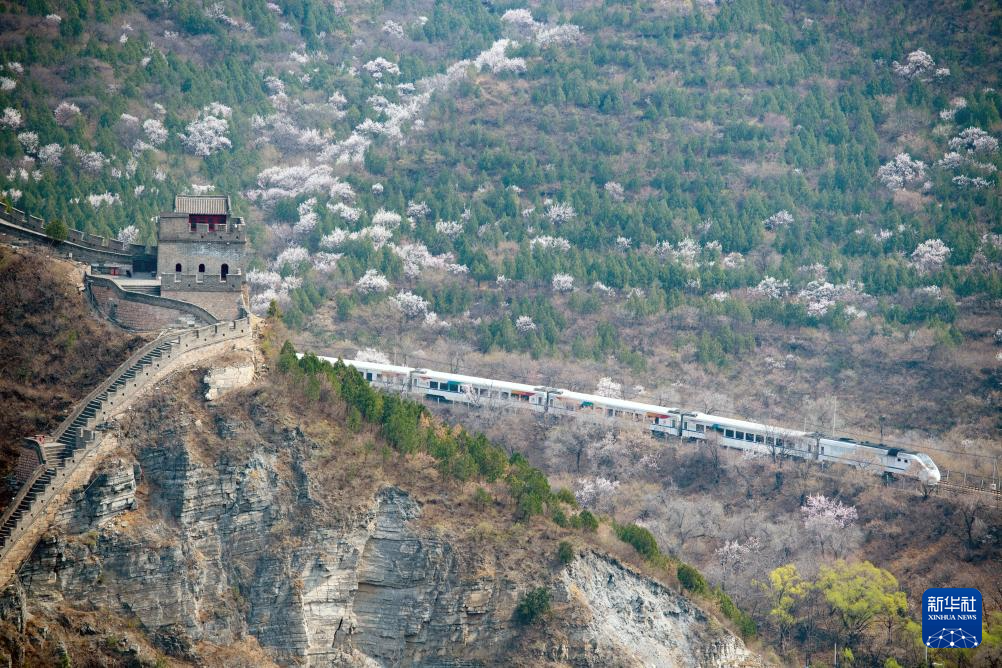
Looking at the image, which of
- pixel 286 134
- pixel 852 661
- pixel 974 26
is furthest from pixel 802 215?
pixel 852 661

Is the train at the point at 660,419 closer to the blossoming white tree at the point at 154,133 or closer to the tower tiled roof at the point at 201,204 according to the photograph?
the tower tiled roof at the point at 201,204

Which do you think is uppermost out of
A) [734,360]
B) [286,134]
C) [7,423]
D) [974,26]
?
[974,26]

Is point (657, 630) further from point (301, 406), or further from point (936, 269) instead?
point (936, 269)

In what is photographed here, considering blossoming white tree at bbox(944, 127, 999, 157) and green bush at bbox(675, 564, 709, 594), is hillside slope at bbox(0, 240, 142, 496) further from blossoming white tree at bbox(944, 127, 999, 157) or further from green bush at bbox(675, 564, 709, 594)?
blossoming white tree at bbox(944, 127, 999, 157)

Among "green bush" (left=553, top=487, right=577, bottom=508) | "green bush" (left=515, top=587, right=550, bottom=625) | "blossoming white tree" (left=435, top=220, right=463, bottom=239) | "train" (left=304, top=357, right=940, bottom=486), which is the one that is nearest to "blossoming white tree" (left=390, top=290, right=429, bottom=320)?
"blossoming white tree" (left=435, top=220, right=463, bottom=239)

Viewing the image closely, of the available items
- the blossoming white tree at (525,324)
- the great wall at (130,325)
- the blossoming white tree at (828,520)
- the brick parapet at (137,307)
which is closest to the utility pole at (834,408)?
the blossoming white tree at (828,520)
